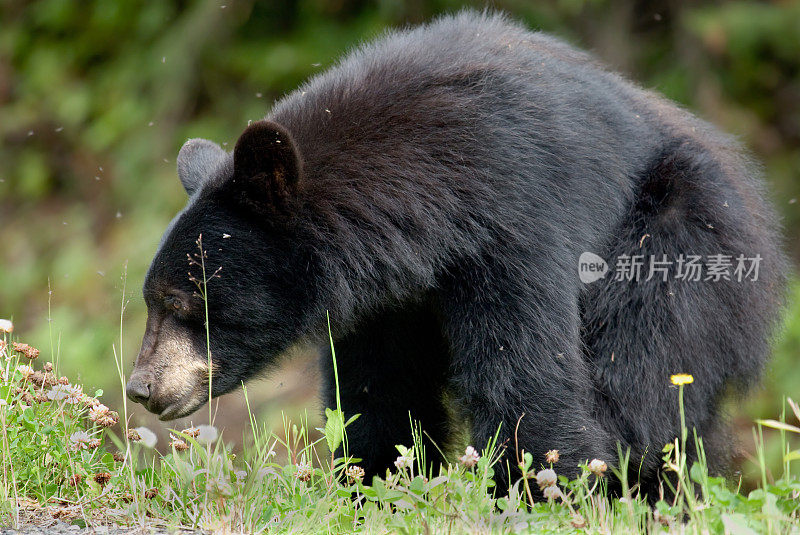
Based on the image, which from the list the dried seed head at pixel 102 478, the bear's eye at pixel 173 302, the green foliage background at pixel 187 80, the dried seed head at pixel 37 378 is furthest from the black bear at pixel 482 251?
the green foliage background at pixel 187 80

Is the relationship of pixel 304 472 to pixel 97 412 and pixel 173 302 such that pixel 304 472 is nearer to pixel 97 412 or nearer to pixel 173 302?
pixel 97 412

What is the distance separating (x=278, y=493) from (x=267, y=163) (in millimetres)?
1162

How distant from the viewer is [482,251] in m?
3.54

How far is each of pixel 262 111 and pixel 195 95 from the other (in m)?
0.87

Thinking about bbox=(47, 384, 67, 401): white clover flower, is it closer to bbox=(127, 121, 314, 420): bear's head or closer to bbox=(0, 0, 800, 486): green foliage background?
bbox=(127, 121, 314, 420): bear's head

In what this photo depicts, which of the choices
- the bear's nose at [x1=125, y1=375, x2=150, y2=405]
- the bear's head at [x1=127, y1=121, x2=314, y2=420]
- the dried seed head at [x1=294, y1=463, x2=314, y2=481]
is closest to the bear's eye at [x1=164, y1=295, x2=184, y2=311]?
the bear's head at [x1=127, y1=121, x2=314, y2=420]

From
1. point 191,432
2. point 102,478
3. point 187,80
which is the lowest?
point 102,478

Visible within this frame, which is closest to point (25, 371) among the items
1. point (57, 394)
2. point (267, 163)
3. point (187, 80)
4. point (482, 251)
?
point (57, 394)

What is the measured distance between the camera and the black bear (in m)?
3.48

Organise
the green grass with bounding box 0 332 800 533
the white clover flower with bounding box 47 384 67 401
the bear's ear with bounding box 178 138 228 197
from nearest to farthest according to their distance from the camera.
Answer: the green grass with bounding box 0 332 800 533 < the white clover flower with bounding box 47 384 67 401 < the bear's ear with bounding box 178 138 228 197

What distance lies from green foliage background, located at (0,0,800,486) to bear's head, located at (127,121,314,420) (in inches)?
159

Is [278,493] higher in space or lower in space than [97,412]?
lower

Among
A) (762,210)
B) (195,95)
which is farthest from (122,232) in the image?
(762,210)

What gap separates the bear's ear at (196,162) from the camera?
398 cm
